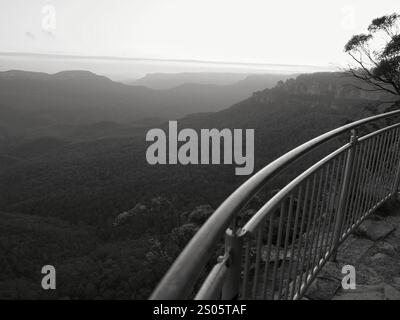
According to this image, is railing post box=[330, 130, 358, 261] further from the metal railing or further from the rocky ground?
the rocky ground

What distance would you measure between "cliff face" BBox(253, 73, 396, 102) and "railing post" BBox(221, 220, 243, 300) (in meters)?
78.8

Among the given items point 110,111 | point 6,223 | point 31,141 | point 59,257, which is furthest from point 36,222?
point 110,111

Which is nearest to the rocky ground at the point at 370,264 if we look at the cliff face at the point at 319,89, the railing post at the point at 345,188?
the railing post at the point at 345,188

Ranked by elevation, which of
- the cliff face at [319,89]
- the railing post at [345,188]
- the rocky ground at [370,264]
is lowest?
the rocky ground at [370,264]

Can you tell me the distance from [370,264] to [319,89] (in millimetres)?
90151

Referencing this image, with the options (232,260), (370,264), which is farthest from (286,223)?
(370,264)

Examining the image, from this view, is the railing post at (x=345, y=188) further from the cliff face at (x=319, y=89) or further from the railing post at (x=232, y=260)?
the cliff face at (x=319, y=89)

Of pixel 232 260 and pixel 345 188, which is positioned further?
pixel 345 188

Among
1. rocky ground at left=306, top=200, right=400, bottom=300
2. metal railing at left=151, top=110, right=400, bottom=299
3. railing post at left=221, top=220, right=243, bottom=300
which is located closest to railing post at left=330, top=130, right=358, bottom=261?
metal railing at left=151, top=110, right=400, bottom=299

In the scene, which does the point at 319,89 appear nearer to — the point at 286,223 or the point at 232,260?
the point at 286,223

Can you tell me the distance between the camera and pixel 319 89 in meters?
87.3

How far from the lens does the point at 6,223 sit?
60281mm

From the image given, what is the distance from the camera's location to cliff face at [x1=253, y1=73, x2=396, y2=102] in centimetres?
7975

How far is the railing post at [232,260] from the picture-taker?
1.13 m
